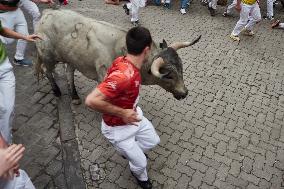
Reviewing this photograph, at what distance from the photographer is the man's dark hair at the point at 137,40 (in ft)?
13.1

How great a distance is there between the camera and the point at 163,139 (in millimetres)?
6086

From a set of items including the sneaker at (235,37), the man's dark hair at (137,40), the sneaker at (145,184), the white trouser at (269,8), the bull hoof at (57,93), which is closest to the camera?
the man's dark hair at (137,40)

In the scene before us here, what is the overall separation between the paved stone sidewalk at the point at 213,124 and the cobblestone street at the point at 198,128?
2 cm

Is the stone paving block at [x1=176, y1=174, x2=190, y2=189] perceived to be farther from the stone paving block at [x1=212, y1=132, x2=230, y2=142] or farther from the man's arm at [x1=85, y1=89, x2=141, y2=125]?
the man's arm at [x1=85, y1=89, x2=141, y2=125]

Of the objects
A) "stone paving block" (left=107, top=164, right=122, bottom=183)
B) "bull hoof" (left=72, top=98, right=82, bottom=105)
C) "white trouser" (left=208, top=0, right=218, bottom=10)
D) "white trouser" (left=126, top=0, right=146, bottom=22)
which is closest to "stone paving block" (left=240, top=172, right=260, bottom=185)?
"stone paving block" (left=107, top=164, right=122, bottom=183)

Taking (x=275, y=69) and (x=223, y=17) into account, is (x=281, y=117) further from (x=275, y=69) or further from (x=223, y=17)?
(x=223, y=17)

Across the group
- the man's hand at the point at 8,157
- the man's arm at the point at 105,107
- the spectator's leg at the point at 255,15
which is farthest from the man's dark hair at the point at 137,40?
the spectator's leg at the point at 255,15

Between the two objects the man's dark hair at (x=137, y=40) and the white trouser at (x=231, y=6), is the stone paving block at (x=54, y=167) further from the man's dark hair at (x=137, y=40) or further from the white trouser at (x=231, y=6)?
the white trouser at (x=231, y=6)

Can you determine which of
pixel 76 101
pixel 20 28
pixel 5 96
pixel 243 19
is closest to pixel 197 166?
pixel 76 101

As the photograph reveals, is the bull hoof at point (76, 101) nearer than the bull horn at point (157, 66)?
No

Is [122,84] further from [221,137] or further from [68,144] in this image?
[221,137]

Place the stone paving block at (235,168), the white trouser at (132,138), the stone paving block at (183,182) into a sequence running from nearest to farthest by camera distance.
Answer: the white trouser at (132,138) < the stone paving block at (183,182) < the stone paving block at (235,168)

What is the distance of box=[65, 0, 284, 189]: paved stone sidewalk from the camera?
215 inches

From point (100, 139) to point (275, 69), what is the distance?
15.2ft
